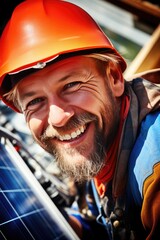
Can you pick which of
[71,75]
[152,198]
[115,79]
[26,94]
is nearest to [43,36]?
[71,75]

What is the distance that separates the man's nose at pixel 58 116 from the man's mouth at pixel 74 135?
0.14 meters

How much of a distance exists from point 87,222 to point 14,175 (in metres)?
1.25

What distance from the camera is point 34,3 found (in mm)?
2189

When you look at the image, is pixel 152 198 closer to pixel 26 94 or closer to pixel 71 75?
pixel 71 75

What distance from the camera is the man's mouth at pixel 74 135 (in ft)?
6.94

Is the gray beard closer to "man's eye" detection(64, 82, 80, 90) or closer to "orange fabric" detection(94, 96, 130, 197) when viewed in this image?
"orange fabric" detection(94, 96, 130, 197)

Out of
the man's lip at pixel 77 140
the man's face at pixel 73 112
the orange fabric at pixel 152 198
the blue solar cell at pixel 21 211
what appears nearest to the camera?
the orange fabric at pixel 152 198

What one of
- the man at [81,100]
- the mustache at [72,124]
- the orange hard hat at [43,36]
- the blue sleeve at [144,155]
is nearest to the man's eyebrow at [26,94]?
the man at [81,100]

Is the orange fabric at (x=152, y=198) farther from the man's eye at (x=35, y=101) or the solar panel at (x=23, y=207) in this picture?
the man's eye at (x=35, y=101)

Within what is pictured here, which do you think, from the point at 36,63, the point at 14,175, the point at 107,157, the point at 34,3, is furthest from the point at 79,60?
the point at 14,175

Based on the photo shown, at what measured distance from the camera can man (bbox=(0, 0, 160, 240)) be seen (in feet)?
6.49

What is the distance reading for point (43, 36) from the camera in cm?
201

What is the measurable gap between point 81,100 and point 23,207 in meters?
1.02

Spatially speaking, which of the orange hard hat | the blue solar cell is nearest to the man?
the orange hard hat
